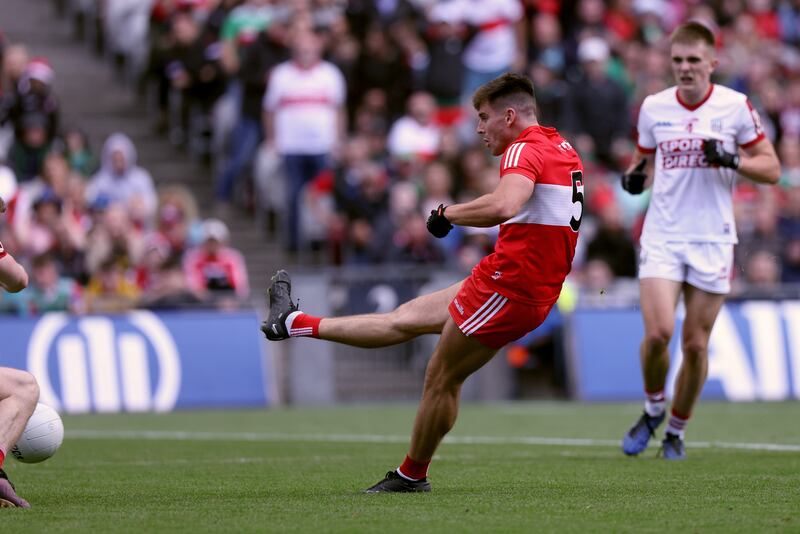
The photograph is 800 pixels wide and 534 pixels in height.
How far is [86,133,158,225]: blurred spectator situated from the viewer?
1933 cm

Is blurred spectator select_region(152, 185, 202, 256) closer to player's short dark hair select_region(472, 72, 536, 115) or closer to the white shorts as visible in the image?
the white shorts

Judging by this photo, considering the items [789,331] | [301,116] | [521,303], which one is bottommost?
[789,331]

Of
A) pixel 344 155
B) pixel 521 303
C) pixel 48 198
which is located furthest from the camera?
pixel 344 155

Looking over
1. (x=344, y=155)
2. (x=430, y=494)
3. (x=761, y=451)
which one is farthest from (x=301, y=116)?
(x=430, y=494)

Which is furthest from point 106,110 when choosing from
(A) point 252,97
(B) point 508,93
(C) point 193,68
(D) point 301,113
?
(B) point 508,93

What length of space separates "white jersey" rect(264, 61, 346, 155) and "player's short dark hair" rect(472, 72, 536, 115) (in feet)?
38.1

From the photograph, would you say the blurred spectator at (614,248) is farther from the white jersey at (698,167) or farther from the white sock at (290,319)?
the white sock at (290,319)

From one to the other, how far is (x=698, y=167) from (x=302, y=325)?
3.56m

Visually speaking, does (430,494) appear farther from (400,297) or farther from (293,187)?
(293,187)

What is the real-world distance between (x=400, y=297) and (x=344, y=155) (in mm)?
2657

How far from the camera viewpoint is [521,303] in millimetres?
8328

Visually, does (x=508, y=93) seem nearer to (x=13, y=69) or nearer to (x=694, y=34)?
(x=694, y=34)

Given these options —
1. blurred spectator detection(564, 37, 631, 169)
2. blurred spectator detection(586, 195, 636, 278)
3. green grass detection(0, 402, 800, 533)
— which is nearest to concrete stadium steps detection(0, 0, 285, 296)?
blurred spectator detection(586, 195, 636, 278)

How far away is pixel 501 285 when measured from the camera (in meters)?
8.33
